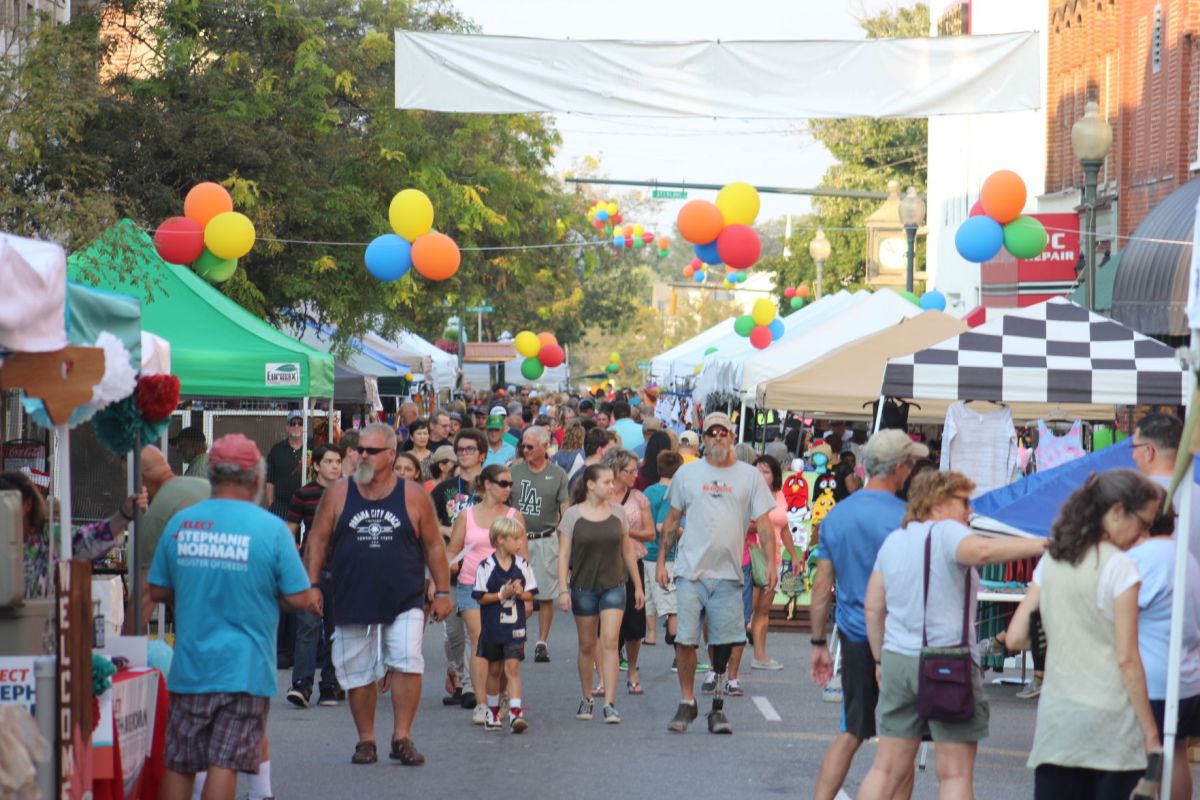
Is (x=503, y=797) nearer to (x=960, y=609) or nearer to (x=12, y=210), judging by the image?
(x=960, y=609)

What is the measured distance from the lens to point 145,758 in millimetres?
8133

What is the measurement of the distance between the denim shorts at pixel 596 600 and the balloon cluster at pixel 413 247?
6.60 m

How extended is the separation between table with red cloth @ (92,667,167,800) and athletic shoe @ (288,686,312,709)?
4.68 metres

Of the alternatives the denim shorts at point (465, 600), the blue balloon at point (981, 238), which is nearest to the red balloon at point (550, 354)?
the blue balloon at point (981, 238)

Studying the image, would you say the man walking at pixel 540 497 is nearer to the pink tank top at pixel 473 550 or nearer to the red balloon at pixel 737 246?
the pink tank top at pixel 473 550

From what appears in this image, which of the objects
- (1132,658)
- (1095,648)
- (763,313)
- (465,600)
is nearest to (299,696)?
(465,600)

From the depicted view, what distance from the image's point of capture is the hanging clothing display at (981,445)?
14.1 meters

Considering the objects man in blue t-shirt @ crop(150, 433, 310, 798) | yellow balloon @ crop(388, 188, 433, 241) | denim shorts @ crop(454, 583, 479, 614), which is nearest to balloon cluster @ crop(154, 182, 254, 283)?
yellow balloon @ crop(388, 188, 433, 241)

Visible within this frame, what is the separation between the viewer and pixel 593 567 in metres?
12.4

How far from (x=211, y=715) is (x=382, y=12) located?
27780 millimetres

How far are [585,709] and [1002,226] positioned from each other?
6991mm

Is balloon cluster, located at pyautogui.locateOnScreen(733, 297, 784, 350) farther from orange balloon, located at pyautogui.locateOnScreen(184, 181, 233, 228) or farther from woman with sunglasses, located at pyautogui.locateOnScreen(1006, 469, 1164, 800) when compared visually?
woman with sunglasses, located at pyautogui.locateOnScreen(1006, 469, 1164, 800)

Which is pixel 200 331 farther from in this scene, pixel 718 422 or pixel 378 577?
pixel 378 577

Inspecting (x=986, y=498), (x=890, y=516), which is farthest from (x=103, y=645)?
(x=986, y=498)
